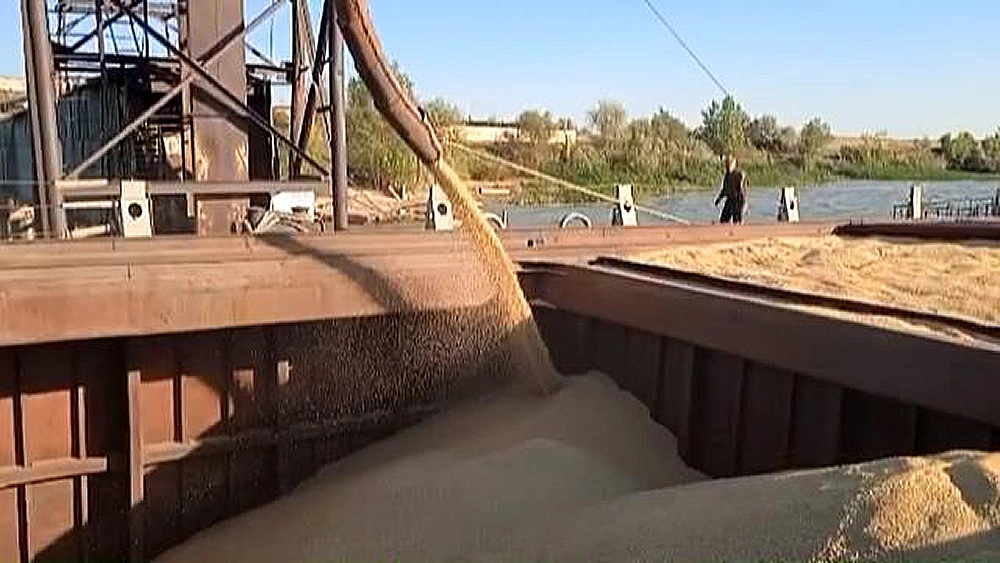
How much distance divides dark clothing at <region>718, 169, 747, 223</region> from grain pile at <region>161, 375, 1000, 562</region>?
7.98 m

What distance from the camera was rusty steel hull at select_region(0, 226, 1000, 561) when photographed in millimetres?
5133

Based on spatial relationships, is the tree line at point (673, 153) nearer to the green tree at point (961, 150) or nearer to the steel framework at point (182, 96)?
the green tree at point (961, 150)

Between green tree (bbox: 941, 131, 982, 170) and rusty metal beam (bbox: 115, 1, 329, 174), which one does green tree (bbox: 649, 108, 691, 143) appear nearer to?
green tree (bbox: 941, 131, 982, 170)

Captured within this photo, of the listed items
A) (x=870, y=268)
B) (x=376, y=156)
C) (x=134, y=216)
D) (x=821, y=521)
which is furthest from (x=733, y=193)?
(x=376, y=156)

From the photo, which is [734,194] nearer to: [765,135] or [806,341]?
[806,341]

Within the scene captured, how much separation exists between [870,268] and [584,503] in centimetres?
355

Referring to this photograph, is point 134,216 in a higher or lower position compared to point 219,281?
higher

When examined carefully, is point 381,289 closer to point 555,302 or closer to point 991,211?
point 555,302

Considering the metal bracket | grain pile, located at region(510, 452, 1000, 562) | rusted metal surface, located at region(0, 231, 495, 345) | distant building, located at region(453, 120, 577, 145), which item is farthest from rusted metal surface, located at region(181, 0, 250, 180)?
distant building, located at region(453, 120, 577, 145)

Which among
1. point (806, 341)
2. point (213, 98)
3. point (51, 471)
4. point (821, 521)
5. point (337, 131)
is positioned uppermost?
point (213, 98)

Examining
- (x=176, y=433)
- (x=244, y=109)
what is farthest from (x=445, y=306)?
(x=244, y=109)

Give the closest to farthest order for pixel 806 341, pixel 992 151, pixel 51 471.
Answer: pixel 806 341 → pixel 51 471 → pixel 992 151

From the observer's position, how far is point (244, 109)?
12.2 meters

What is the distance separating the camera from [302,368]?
6.62m
